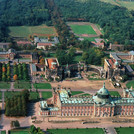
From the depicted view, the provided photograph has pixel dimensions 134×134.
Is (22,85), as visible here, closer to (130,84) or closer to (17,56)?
(17,56)

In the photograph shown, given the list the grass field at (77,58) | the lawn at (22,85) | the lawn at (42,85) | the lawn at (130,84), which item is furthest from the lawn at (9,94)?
the lawn at (130,84)

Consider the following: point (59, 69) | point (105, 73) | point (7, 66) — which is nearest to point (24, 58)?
point (7, 66)

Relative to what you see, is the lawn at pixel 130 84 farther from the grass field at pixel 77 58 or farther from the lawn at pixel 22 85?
the lawn at pixel 22 85

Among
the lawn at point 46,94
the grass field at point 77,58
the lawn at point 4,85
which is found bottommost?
the lawn at point 46,94

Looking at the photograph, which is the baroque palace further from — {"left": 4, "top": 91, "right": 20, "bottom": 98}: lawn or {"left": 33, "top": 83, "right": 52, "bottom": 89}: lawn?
{"left": 33, "top": 83, "right": 52, "bottom": 89}: lawn

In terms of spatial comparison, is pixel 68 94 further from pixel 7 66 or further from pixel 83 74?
pixel 7 66

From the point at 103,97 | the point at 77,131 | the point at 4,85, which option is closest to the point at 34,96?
the point at 4,85

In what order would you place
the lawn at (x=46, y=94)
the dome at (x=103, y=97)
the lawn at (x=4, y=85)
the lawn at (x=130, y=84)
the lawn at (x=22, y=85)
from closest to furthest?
the dome at (x=103, y=97) < the lawn at (x=46, y=94) < the lawn at (x=4, y=85) < the lawn at (x=22, y=85) < the lawn at (x=130, y=84)

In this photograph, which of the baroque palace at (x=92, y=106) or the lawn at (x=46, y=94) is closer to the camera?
the baroque palace at (x=92, y=106)
